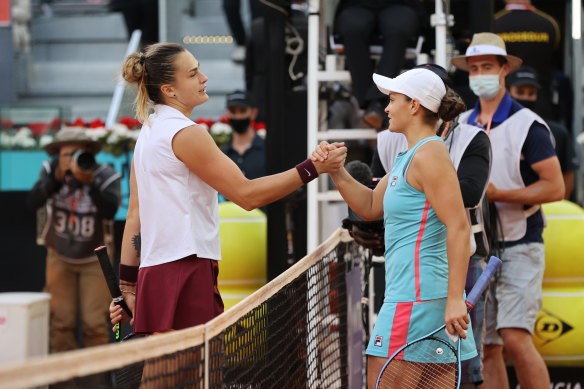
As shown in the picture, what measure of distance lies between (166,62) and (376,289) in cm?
318

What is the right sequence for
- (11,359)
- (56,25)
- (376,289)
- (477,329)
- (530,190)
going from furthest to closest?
(56,25) → (11,359) → (376,289) → (530,190) → (477,329)

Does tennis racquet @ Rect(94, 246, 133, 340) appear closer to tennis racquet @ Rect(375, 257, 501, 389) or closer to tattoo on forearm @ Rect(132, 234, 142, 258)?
tattoo on forearm @ Rect(132, 234, 142, 258)

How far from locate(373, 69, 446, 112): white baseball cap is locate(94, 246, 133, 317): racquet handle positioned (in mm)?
1301

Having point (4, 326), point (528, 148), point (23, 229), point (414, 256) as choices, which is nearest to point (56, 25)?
point (23, 229)

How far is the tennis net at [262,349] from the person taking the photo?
247cm

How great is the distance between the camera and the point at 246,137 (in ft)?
30.6

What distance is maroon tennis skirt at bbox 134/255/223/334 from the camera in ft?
11.9

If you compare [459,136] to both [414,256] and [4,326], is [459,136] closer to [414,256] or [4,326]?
[414,256]

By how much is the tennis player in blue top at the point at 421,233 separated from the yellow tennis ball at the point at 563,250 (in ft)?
8.44

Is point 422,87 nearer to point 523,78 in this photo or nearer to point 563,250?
point 563,250

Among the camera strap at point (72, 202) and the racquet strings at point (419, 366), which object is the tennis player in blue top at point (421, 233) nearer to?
the racquet strings at point (419, 366)

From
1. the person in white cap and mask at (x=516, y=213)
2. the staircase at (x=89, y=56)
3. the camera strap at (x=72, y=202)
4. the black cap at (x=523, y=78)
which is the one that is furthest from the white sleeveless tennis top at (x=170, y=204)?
the staircase at (x=89, y=56)

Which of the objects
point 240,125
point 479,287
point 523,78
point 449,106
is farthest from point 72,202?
point 479,287

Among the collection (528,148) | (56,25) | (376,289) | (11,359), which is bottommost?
(11,359)
